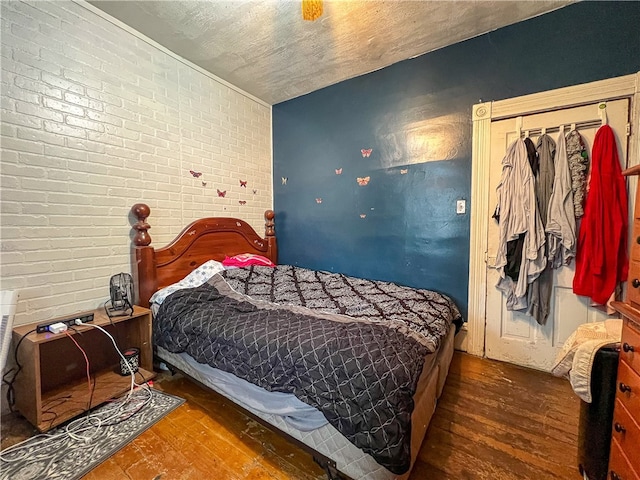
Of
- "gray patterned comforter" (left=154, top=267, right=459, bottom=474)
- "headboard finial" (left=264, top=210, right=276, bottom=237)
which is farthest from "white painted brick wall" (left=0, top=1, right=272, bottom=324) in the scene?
"headboard finial" (left=264, top=210, right=276, bottom=237)

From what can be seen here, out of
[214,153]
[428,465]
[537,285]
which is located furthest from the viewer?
[214,153]

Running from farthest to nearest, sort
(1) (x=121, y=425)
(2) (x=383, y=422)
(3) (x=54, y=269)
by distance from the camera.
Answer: (3) (x=54, y=269)
(1) (x=121, y=425)
(2) (x=383, y=422)

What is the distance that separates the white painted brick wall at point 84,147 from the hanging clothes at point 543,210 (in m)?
2.92

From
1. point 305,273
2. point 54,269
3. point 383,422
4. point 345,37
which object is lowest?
point 383,422

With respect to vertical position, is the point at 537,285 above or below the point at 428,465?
above

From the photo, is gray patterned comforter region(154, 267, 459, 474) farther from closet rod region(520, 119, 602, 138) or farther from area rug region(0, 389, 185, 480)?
closet rod region(520, 119, 602, 138)

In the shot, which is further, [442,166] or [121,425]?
[442,166]

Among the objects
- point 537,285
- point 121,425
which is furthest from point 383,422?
point 537,285

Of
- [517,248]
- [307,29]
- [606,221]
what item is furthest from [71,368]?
[606,221]

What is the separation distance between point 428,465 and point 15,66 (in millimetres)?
3155

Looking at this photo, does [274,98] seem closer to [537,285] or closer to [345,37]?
[345,37]

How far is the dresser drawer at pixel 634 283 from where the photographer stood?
862 millimetres

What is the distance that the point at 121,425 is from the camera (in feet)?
4.74

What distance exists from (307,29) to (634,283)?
243 cm
